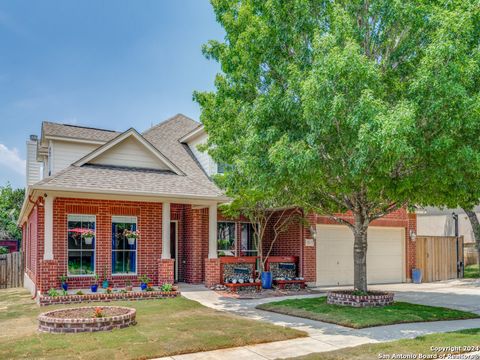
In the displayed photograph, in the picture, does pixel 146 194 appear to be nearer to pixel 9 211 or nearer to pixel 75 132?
pixel 75 132

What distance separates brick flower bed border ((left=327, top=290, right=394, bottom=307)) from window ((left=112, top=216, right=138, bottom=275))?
681 cm

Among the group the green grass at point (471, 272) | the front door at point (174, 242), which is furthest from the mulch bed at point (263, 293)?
the green grass at point (471, 272)

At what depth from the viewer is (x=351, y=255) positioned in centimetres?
1883

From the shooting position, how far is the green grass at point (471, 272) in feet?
75.0

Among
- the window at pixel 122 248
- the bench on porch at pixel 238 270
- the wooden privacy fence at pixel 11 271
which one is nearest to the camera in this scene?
the window at pixel 122 248

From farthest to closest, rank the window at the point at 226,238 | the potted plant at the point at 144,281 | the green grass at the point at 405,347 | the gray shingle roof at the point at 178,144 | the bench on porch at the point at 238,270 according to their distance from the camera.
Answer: the gray shingle roof at the point at 178,144 < the window at the point at 226,238 < the bench on porch at the point at 238,270 < the potted plant at the point at 144,281 < the green grass at the point at 405,347

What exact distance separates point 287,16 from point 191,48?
5449 mm

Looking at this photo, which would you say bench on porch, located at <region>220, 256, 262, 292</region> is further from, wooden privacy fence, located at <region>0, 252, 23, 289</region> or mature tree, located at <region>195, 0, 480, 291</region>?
wooden privacy fence, located at <region>0, 252, 23, 289</region>

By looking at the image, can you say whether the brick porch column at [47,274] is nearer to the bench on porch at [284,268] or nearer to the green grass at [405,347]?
the bench on porch at [284,268]

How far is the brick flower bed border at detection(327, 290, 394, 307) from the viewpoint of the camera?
11.6 m

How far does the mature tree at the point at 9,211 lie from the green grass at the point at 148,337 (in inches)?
1103

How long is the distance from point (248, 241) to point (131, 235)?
5786 mm

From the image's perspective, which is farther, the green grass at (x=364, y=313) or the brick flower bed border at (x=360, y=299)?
the brick flower bed border at (x=360, y=299)

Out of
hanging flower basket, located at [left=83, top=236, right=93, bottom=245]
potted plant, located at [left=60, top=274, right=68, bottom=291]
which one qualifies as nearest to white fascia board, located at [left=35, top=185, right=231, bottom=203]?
hanging flower basket, located at [left=83, top=236, right=93, bottom=245]
